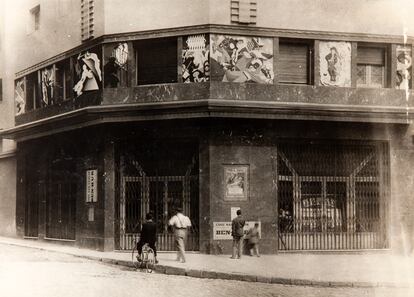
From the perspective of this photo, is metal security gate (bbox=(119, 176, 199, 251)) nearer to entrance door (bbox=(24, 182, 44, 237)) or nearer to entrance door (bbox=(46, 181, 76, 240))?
entrance door (bbox=(46, 181, 76, 240))

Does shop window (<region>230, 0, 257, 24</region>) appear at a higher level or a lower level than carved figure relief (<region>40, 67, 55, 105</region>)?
higher

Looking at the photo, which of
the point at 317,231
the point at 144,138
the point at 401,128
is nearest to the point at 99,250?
the point at 144,138

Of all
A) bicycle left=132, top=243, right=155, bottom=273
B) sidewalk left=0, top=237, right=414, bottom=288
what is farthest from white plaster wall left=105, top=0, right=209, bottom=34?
bicycle left=132, top=243, right=155, bottom=273

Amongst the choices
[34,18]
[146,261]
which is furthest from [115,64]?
[34,18]

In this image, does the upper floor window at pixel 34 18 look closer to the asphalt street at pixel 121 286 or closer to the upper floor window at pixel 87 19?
the upper floor window at pixel 87 19

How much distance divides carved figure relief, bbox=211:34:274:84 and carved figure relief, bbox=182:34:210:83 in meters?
0.22

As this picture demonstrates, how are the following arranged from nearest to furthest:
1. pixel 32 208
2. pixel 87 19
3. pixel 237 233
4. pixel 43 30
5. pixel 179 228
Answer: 1. pixel 179 228
2. pixel 237 233
3. pixel 87 19
4. pixel 43 30
5. pixel 32 208

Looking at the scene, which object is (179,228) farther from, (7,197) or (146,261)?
(7,197)

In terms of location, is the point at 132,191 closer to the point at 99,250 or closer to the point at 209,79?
the point at 99,250

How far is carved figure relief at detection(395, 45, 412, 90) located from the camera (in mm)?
22000

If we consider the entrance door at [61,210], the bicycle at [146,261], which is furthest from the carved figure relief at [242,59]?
the entrance door at [61,210]

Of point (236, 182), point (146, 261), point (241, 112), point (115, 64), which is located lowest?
point (146, 261)

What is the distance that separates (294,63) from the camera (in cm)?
2147

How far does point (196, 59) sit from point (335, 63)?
173 inches
